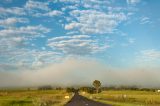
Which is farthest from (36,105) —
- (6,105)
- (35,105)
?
(6,105)

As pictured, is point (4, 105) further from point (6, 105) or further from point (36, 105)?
point (36, 105)

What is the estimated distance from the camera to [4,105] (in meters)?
47.3

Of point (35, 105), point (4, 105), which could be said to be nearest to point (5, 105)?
point (4, 105)

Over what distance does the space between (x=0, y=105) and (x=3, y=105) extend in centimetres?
88

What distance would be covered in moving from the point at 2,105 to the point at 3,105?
415 millimetres

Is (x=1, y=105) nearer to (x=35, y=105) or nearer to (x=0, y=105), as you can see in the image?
(x=0, y=105)

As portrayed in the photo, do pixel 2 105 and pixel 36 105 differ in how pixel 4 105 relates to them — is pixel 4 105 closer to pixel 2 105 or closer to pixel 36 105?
pixel 2 105

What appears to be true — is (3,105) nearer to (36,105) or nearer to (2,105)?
(2,105)

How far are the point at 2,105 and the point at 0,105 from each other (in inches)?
47.3

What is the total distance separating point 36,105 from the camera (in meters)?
48.9

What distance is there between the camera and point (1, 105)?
155 feet

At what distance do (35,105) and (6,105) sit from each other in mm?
4269

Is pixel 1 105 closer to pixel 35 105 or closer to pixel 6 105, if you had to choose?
pixel 6 105

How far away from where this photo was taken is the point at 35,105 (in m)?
49.1
